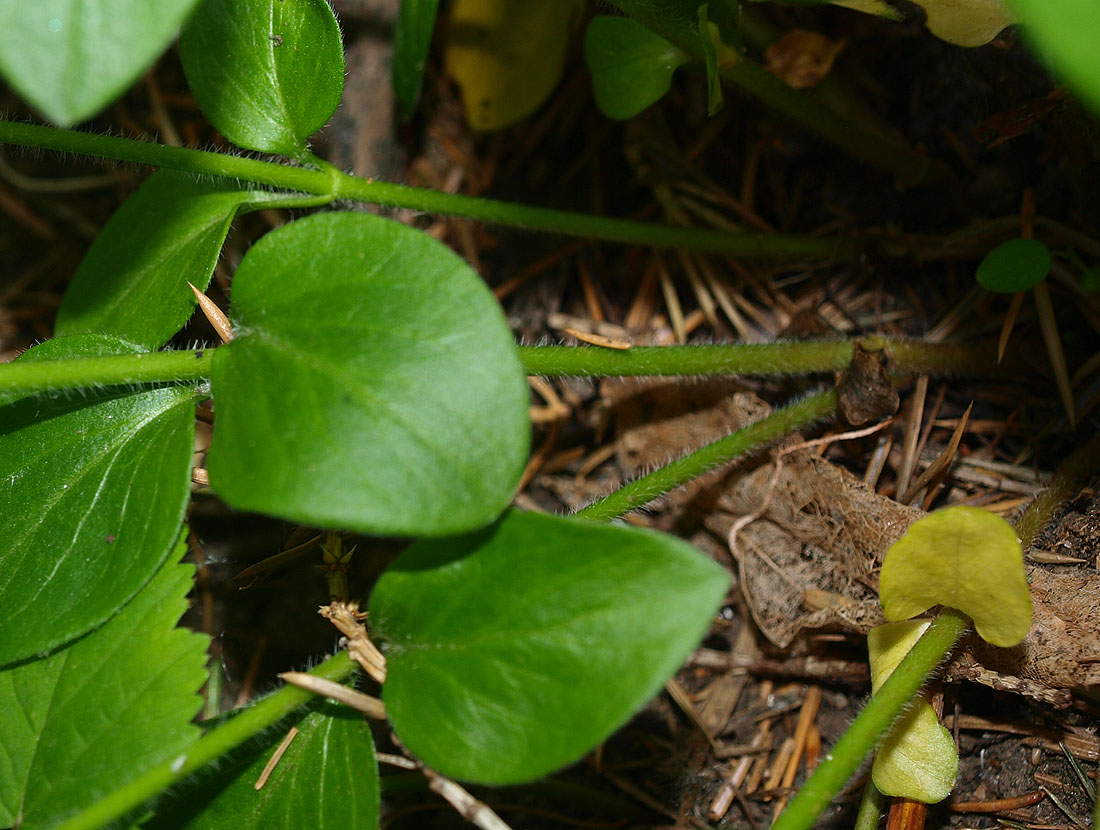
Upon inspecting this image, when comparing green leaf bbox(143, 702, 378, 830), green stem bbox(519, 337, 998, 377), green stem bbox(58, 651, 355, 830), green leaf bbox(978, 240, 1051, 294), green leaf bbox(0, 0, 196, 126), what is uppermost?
green leaf bbox(0, 0, 196, 126)

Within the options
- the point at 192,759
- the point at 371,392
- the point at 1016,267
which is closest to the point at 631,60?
the point at 1016,267

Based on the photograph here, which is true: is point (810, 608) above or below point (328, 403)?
below

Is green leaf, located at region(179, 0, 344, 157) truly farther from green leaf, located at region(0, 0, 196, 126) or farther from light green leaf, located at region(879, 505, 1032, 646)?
light green leaf, located at region(879, 505, 1032, 646)

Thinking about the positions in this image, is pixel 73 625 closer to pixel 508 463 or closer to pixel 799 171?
pixel 508 463

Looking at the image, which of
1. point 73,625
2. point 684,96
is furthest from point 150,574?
point 684,96

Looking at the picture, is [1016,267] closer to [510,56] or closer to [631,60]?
[631,60]

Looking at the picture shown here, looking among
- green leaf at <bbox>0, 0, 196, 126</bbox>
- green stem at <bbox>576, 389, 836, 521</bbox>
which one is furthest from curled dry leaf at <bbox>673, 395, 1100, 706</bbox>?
green leaf at <bbox>0, 0, 196, 126</bbox>
